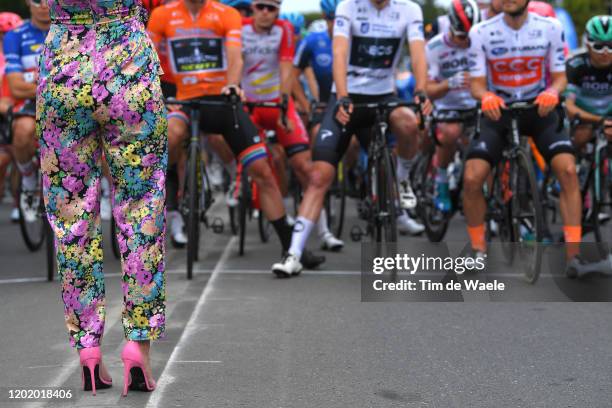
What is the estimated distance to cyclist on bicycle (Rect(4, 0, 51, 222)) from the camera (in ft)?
29.7

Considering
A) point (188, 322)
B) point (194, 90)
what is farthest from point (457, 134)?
point (188, 322)

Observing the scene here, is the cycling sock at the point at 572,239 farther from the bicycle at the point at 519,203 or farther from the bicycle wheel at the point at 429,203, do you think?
the bicycle wheel at the point at 429,203

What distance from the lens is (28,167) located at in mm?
9547

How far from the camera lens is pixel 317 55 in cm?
1139

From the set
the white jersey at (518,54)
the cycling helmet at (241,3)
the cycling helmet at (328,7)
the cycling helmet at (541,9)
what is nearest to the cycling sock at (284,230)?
the white jersey at (518,54)

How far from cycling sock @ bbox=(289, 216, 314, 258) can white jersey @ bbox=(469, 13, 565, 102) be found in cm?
157

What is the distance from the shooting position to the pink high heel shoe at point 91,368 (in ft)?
15.2

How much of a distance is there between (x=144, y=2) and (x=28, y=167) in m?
5.10

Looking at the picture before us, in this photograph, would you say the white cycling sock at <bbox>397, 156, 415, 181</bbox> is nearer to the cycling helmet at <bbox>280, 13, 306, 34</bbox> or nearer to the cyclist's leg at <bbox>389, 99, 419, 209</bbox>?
the cyclist's leg at <bbox>389, 99, 419, 209</bbox>

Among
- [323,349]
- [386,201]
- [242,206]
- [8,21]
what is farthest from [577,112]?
[8,21]

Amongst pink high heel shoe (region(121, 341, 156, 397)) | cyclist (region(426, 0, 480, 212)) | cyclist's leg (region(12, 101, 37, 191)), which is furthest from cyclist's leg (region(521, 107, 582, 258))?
pink high heel shoe (region(121, 341, 156, 397))

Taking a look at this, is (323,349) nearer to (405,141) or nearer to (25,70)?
(405,141)

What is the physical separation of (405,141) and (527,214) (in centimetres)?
146

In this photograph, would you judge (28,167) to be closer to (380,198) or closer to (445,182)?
(380,198)
